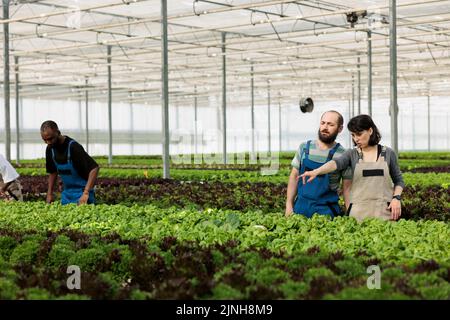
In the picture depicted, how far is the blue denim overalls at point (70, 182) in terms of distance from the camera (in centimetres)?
824

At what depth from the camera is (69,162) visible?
820cm

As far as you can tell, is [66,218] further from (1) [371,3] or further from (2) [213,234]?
(1) [371,3]

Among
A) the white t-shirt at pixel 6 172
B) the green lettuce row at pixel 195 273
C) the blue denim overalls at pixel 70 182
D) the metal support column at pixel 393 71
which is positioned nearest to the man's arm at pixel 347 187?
the green lettuce row at pixel 195 273

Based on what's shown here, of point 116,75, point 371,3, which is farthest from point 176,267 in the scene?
point 116,75

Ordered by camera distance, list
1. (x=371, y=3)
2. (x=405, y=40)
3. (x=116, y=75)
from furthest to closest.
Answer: (x=116, y=75)
(x=405, y=40)
(x=371, y=3)

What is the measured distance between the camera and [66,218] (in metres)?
6.96

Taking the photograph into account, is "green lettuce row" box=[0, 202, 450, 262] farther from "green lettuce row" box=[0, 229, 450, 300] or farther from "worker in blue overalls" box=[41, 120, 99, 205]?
"worker in blue overalls" box=[41, 120, 99, 205]

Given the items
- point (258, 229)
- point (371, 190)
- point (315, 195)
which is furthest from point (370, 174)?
point (258, 229)

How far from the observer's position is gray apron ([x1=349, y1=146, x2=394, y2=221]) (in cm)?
603

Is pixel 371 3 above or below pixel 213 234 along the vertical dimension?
above

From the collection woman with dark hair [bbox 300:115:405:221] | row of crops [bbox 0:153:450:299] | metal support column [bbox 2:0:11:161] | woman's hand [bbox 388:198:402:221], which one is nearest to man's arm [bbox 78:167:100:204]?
row of crops [bbox 0:153:450:299]

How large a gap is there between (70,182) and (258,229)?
333cm

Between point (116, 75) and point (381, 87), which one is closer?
point (116, 75)
